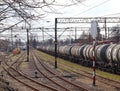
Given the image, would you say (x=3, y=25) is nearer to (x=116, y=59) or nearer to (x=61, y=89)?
(x=61, y=89)

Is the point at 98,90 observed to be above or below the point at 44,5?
below

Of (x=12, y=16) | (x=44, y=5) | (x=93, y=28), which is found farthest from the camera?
(x=93, y=28)

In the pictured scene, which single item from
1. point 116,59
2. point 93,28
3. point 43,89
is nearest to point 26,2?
point 93,28

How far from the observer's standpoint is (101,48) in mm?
38625

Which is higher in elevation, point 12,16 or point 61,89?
point 12,16

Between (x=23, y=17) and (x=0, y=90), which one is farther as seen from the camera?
(x=0, y=90)

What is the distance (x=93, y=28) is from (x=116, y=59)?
12.2 metres

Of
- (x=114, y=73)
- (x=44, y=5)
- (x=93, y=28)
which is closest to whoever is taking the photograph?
(x=44, y=5)

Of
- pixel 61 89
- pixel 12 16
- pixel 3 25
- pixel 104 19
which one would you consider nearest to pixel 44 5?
pixel 12 16

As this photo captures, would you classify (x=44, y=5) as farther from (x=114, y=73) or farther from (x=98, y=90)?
(x=114, y=73)

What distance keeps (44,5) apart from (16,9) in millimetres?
646

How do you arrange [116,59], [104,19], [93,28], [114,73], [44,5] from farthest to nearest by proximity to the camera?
[104,19] → [114,73] → [116,59] → [93,28] → [44,5]

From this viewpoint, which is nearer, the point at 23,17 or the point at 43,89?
the point at 23,17

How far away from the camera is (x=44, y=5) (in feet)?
27.7
